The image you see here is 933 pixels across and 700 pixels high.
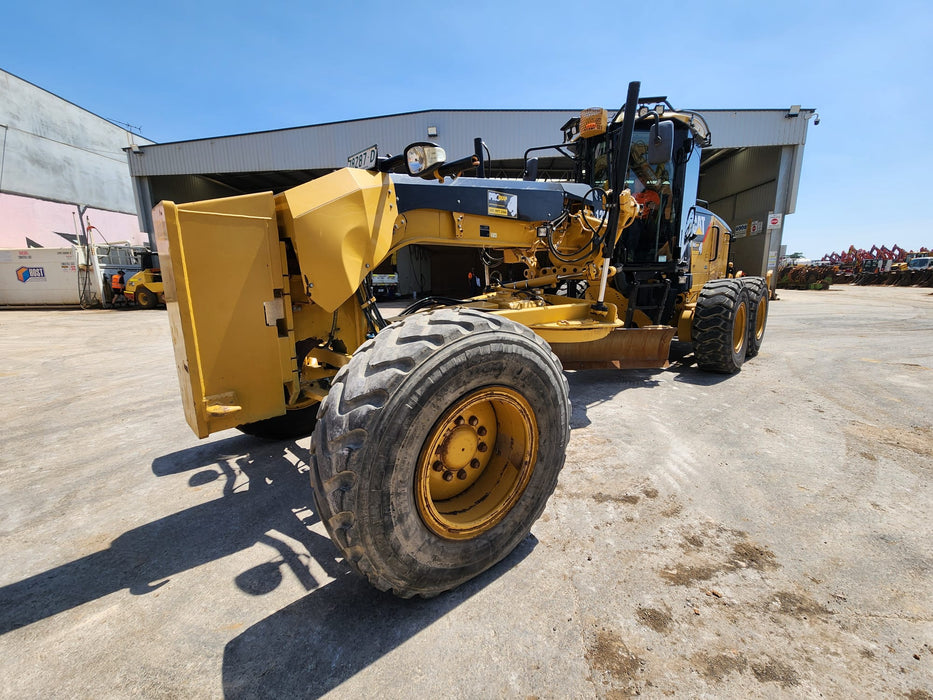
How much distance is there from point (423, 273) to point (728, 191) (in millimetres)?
17743

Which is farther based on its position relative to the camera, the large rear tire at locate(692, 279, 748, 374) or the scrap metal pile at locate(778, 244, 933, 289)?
the scrap metal pile at locate(778, 244, 933, 289)

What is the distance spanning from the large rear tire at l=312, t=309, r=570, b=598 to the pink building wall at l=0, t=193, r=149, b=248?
25294mm

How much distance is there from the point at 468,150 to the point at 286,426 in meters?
16.6

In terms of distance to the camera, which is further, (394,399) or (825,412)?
(825,412)

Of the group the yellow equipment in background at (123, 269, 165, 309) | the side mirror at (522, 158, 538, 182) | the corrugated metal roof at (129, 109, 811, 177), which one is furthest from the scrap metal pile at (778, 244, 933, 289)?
the yellow equipment in background at (123, 269, 165, 309)

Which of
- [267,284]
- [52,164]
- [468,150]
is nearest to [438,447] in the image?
[267,284]

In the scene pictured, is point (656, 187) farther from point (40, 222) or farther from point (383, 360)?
point (40, 222)

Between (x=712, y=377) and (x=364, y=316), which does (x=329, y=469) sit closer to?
(x=364, y=316)

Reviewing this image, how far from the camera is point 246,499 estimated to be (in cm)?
283

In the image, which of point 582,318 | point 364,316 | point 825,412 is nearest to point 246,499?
point 364,316

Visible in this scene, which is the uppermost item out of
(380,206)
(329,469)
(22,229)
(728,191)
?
(728,191)

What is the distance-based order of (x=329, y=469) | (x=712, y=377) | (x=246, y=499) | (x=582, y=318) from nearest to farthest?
(x=329, y=469), (x=246, y=499), (x=582, y=318), (x=712, y=377)

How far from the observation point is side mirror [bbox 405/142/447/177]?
2432mm

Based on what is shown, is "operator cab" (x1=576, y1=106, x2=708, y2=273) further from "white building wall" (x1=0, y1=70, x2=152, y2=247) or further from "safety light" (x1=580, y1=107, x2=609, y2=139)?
"white building wall" (x1=0, y1=70, x2=152, y2=247)
